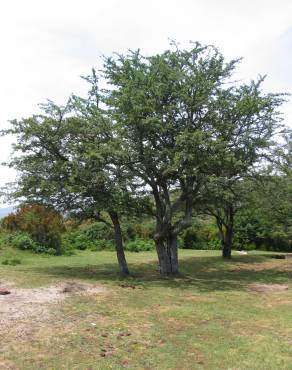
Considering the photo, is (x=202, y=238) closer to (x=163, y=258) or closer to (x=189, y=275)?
(x=189, y=275)

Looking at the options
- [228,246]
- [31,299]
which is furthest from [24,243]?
[31,299]

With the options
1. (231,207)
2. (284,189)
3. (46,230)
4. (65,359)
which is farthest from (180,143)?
(46,230)

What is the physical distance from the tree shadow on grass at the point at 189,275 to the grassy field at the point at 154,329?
122mm

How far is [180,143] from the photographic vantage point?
1521 cm

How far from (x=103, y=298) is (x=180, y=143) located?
612 cm

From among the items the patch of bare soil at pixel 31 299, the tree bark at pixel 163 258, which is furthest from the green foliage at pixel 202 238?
the patch of bare soil at pixel 31 299

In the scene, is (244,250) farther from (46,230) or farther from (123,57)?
(123,57)

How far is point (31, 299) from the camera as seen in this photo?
36.1 feet

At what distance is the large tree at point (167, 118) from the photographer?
51.6 ft

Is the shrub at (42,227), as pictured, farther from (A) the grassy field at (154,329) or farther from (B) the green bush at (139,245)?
(A) the grassy field at (154,329)

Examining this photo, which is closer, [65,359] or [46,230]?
[65,359]

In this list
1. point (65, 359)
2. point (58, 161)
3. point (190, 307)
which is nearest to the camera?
point (65, 359)

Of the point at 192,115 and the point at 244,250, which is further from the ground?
the point at 192,115

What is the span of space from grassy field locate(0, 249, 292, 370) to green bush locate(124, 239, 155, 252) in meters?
14.5
